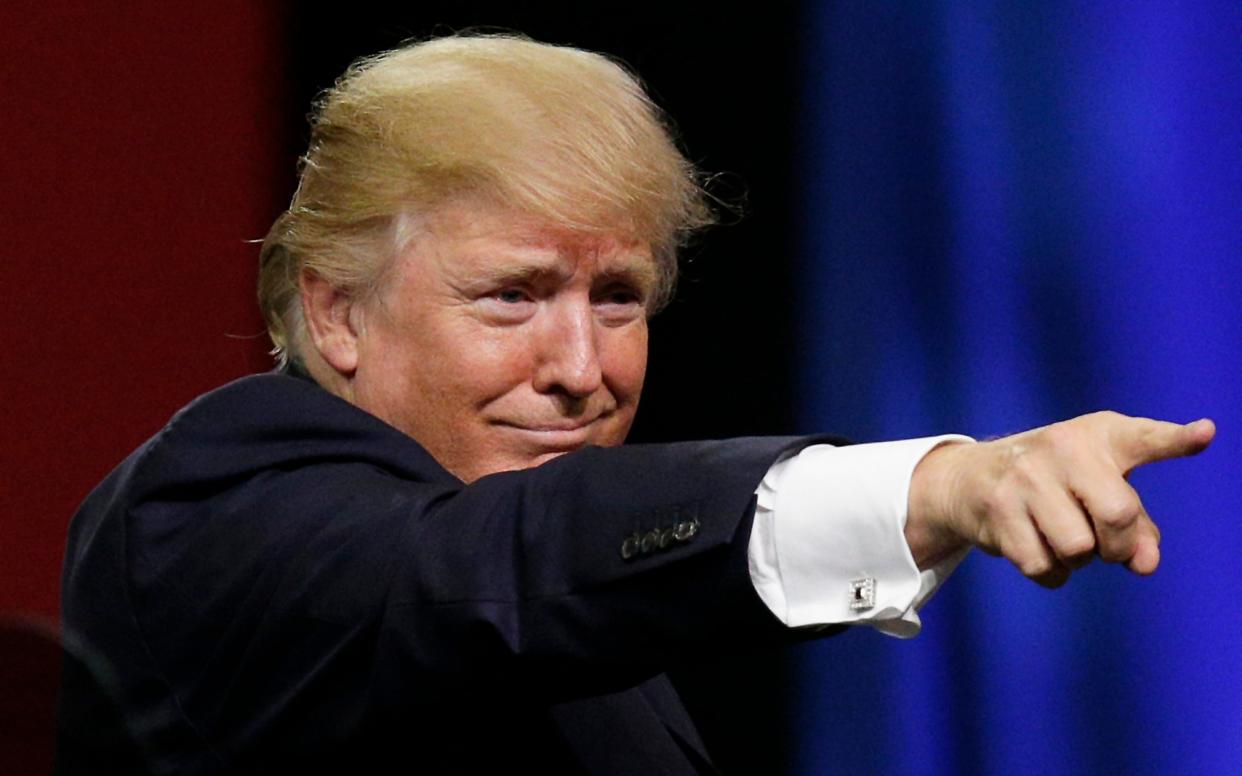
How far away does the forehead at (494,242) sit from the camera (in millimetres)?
1259

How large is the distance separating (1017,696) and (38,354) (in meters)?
1.15

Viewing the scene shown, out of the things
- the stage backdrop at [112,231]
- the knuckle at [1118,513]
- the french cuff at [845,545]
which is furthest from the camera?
the stage backdrop at [112,231]

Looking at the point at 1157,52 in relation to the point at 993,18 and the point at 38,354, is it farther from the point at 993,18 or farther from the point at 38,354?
the point at 38,354

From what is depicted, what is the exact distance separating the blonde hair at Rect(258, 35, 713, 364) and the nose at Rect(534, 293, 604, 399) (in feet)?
0.20

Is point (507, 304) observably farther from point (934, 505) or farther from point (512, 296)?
point (934, 505)

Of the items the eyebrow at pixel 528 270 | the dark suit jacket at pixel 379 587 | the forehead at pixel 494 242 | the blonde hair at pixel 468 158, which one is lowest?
the dark suit jacket at pixel 379 587

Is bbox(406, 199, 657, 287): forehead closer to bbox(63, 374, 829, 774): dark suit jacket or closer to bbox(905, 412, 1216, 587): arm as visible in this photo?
bbox(63, 374, 829, 774): dark suit jacket

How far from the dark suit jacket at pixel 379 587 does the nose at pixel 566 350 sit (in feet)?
0.68

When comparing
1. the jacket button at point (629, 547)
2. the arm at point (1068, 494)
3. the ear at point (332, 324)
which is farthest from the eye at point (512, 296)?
the arm at point (1068, 494)

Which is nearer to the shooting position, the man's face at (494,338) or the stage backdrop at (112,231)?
the man's face at (494,338)

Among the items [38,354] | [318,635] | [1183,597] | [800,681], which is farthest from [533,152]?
[800,681]

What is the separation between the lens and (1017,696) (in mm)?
2076

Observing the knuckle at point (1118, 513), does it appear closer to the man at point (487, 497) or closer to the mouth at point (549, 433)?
the man at point (487, 497)

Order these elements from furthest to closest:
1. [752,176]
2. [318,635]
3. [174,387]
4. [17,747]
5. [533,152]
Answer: [752,176] → [174,387] → [533,152] → [318,635] → [17,747]
